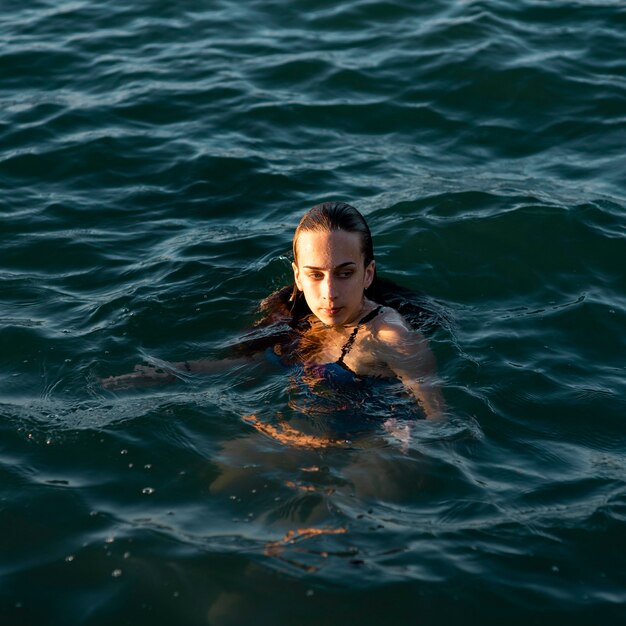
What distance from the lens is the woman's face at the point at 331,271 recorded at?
6.57m

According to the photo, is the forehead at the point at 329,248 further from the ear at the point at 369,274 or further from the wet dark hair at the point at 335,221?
the ear at the point at 369,274

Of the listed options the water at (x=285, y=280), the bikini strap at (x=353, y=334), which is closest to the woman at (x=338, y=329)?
the bikini strap at (x=353, y=334)

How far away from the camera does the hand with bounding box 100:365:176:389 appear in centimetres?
695

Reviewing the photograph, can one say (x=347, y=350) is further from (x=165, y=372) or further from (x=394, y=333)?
(x=165, y=372)

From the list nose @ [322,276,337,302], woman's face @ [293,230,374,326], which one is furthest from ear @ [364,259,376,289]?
nose @ [322,276,337,302]

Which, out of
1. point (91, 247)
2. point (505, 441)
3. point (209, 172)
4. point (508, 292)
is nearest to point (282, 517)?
point (505, 441)

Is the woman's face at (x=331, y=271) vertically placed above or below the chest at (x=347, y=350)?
above

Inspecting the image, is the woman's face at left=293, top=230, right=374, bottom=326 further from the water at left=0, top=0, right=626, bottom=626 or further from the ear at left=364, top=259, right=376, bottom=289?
the water at left=0, top=0, right=626, bottom=626

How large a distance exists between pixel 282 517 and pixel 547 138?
6.20 meters

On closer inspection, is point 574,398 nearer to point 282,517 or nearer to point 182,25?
point 282,517

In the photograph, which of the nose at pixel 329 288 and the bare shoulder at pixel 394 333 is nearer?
the nose at pixel 329 288

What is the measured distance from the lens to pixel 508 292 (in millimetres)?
8211

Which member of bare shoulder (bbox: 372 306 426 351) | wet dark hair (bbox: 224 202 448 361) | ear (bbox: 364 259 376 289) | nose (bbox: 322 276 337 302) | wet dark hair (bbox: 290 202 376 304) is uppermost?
wet dark hair (bbox: 290 202 376 304)

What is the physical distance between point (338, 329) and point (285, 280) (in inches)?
57.7
